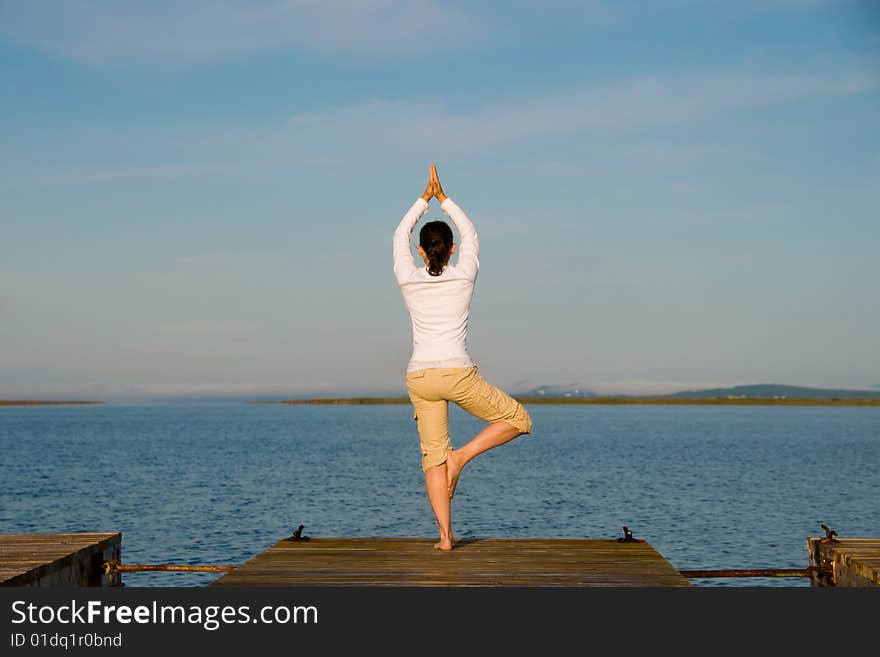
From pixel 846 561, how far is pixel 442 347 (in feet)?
18.6

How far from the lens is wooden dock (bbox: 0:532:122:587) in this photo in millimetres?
10516

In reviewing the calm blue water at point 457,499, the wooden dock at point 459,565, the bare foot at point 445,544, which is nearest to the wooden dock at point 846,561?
the wooden dock at point 459,565

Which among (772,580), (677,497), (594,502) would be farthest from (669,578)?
(677,497)

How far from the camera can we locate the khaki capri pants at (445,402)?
981cm

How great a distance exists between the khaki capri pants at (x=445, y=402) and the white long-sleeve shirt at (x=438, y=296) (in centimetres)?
12

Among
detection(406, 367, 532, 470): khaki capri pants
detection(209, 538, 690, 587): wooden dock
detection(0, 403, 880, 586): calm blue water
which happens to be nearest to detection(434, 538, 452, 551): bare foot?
detection(209, 538, 690, 587): wooden dock

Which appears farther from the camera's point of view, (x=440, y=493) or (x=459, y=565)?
(x=440, y=493)

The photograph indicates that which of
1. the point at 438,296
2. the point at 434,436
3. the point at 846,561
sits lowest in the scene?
the point at 846,561

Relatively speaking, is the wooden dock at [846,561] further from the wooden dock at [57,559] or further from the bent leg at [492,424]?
the wooden dock at [57,559]

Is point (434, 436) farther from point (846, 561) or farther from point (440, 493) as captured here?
point (846, 561)

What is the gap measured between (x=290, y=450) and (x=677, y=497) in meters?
47.6

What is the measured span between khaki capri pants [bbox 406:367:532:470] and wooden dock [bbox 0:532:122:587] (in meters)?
4.50

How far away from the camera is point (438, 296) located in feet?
32.2

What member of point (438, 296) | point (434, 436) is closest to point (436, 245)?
point (438, 296)
